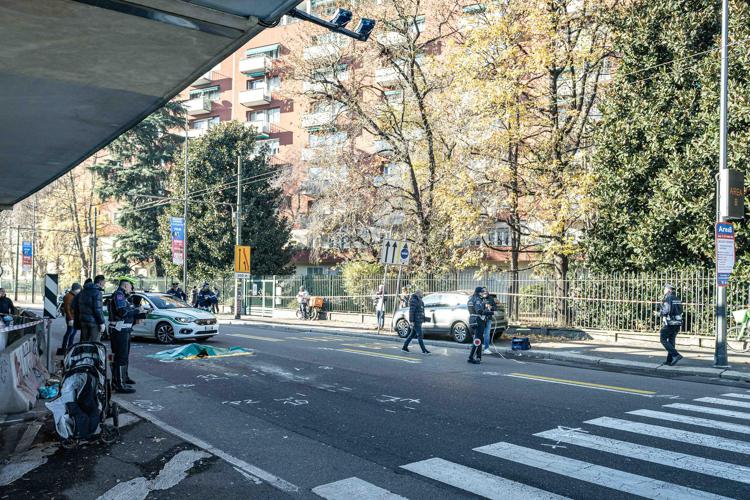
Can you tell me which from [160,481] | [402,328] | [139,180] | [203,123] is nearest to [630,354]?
[402,328]

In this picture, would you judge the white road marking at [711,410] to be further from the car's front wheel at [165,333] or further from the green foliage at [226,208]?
the green foliage at [226,208]

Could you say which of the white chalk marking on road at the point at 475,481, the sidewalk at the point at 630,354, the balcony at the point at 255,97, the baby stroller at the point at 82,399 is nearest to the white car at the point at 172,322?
the sidewalk at the point at 630,354

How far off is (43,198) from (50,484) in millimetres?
64881

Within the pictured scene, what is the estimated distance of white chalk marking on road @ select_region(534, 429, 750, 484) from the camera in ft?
18.6

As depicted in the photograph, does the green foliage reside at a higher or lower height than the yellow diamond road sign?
higher

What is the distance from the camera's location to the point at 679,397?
989 cm

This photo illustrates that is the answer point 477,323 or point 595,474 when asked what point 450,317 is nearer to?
point 477,323

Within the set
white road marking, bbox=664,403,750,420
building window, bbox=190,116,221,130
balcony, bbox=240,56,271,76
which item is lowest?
white road marking, bbox=664,403,750,420

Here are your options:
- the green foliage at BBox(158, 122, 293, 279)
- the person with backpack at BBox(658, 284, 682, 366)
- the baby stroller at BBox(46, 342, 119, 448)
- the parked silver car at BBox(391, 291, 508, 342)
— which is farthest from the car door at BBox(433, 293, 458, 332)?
the green foliage at BBox(158, 122, 293, 279)

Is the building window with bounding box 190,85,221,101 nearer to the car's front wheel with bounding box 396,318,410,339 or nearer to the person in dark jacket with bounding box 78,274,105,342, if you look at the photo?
the car's front wheel with bounding box 396,318,410,339

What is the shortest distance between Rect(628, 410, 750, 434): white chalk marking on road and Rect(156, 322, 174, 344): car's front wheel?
1297cm

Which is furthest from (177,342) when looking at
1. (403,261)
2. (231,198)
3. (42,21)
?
(231,198)

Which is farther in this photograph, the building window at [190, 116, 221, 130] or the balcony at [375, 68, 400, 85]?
the building window at [190, 116, 221, 130]

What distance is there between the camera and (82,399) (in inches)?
257
